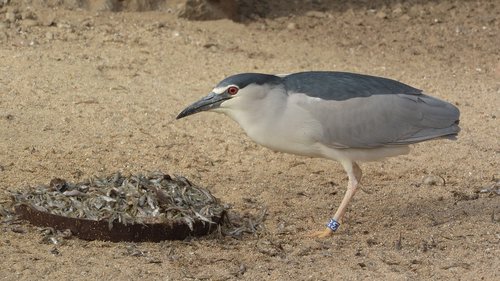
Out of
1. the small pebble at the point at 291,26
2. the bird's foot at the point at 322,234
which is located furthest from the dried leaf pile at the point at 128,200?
the small pebble at the point at 291,26

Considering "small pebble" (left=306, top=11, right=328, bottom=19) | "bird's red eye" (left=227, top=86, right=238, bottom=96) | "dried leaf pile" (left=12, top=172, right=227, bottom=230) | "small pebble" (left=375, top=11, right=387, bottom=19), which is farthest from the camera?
"small pebble" (left=375, top=11, right=387, bottom=19)

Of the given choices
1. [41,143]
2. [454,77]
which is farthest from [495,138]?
[41,143]

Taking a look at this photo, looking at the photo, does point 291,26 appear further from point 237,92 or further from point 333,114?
point 237,92

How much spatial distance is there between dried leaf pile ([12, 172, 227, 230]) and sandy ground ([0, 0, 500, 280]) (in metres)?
0.16

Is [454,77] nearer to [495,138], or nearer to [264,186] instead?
[495,138]

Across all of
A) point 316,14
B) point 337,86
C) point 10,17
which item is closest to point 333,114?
point 337,86

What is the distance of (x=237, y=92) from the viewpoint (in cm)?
633

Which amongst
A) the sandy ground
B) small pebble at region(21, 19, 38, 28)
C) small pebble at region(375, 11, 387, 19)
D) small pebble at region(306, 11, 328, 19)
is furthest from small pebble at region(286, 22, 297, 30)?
small pebble at region(21, 19, 38, 28)

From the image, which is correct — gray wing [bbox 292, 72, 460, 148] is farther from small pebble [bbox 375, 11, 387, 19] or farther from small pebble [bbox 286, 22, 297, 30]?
small pebble [bbox 375, 11, 387, 19]

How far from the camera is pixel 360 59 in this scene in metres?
10.4

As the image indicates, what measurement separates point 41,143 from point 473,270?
3.54m

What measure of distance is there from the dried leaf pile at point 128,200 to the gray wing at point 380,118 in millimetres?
862

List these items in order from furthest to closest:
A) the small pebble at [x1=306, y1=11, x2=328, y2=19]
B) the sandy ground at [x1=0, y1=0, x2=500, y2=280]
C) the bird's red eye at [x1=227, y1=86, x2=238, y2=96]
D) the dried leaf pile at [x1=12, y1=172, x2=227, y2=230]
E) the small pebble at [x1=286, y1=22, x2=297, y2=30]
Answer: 1. the small pebble at [x1=306, y1=11, x2=328, y2=19]
2. the small pebble at [x1=286, y1=22, x2=297, y2=30]
3. the bird's red eye at [x1=227, y1=86, x2=238, y2=96]
4. the dried leaf pile at [x1=12, y1=172, x2=227, y2=230]
5. the sandy ground at [x1=0, y1=0, x2=500, y2=280]

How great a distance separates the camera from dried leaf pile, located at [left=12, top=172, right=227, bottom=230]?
608 centimetres
